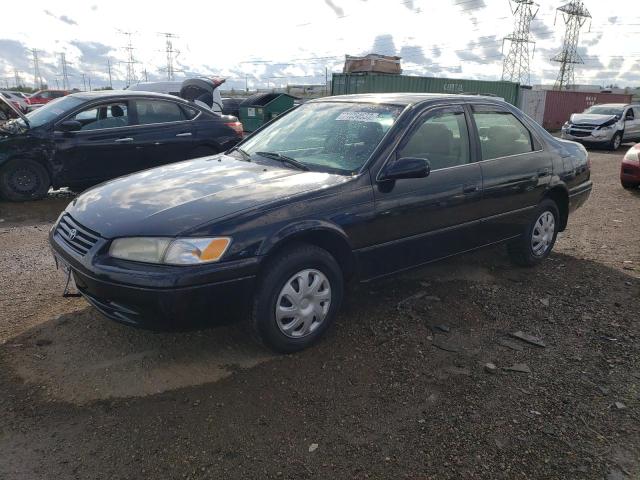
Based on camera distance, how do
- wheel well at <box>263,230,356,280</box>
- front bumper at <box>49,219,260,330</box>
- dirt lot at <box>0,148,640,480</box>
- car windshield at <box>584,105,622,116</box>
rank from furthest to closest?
car windshield at <box>584,105,622,116</box>, wheel well at <box>263,230,356,280</box>, front bumper at <box>49,219,260,330</box>, dirt lot at <box>0,148,640,480</box>

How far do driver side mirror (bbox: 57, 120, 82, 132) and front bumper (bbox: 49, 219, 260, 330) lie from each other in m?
4.81

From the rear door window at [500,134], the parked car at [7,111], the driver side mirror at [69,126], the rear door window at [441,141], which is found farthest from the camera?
the parked car at [7,111]

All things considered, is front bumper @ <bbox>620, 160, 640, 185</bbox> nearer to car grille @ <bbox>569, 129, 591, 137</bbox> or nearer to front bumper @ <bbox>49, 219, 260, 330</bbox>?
front bumper @ <bbox>49, 219, 260, 330</bbox>

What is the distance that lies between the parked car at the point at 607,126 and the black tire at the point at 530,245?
15.4 meters

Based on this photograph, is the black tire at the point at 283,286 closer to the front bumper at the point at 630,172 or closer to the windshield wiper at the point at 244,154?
the windshield wiper at the point at 244,154

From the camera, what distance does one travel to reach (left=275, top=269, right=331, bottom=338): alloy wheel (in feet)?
10.5

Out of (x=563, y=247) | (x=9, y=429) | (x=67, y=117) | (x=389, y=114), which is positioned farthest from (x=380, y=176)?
(x=67, y=117)

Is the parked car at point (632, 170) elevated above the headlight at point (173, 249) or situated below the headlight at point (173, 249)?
below

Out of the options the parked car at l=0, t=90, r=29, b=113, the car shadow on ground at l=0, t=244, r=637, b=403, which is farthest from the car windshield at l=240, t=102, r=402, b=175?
the parked car at l=0, t=90, r=29, b=113

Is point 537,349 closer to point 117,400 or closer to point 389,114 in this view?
point 389,114

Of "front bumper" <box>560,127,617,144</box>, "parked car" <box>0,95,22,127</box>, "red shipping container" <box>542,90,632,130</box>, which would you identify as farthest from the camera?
"red shipping container" <box>542,90,632,130</box>

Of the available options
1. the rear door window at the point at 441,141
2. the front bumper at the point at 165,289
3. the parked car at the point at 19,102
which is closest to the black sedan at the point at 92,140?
the front bumper at the point at 165,289

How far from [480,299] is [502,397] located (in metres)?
1.46

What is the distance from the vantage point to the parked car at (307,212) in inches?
115
